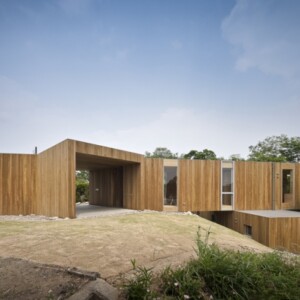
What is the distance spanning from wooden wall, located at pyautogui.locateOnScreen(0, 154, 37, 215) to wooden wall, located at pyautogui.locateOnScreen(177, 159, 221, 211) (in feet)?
21.2

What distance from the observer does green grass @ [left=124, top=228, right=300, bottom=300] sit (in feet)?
7.38

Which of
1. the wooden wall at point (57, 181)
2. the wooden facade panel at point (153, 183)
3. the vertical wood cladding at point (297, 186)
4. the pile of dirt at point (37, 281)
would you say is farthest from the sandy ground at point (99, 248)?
the vertical wood cladding at point (297, 186)

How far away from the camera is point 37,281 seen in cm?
240

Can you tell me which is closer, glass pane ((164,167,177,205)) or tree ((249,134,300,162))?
glass pane ((164,167,177,205))

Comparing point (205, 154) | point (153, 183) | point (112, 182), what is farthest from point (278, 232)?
point (205, 154)

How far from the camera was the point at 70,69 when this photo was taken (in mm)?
9844

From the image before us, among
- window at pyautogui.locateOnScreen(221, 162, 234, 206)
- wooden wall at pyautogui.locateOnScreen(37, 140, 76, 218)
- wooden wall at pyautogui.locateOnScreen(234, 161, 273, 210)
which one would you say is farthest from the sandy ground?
wooden wall at pyautogui.locateOnScreen(234, 161, 273, 210)

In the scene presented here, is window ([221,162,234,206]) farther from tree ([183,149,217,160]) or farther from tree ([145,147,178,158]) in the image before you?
tree ([145,147,178,158])

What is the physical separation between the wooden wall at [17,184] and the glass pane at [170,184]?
576 centimetres

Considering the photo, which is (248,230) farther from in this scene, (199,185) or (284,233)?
(199,185)

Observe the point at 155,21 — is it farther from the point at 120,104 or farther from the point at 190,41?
the point at 120,104

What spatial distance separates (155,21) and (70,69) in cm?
398

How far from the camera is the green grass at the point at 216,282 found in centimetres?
225

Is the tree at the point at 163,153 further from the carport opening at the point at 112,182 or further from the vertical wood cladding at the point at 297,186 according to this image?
the vertical wood cladding at the point at 297,186
